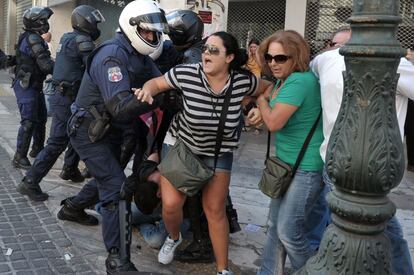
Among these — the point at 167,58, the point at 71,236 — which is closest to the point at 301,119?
the point at 167,58

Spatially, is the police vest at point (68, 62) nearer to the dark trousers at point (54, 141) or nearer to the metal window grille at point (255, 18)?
the dark trousers at point (54, 141)

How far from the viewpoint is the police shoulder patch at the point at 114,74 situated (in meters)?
3.30

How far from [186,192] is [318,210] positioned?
969 millimetres

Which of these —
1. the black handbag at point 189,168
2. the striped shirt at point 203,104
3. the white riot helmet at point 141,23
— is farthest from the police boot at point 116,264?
the white riot helmet at point 141,23

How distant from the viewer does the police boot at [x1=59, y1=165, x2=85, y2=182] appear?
19.2 ft

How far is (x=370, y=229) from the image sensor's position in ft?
5.43

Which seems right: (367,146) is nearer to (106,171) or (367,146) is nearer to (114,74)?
(114,74)

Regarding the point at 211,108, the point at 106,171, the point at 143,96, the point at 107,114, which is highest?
the point at 143,96

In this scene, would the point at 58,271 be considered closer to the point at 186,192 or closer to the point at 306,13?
the point at 186,192

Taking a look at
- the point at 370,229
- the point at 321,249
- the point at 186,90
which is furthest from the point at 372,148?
the point at 186,90

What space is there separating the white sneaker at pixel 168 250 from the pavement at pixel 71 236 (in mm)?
91

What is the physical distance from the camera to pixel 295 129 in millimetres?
3076

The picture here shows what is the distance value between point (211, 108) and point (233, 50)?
0.41m

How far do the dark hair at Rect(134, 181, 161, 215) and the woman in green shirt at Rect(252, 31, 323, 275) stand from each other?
1004 mm
